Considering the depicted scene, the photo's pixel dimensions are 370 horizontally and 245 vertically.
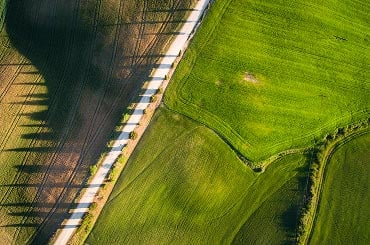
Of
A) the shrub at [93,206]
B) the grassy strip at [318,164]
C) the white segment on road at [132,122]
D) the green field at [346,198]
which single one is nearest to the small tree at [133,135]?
the white segment on road at [132,122]

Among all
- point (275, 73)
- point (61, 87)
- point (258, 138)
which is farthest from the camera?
point (275, 73)

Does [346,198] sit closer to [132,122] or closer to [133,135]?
[133,135]

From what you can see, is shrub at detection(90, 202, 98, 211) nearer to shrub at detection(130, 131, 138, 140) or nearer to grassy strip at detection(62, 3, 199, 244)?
grassy strip at detection(62, 3, 199, 244)

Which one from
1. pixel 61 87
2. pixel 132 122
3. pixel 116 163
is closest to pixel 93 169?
pixel 116 163

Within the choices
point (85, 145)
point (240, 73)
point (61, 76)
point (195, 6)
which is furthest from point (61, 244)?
point (195, 6)

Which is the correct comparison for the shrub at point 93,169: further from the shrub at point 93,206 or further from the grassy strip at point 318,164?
the grassy strip at point 318,164

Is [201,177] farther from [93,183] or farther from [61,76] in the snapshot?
[61,76]
